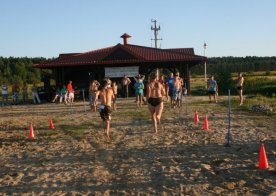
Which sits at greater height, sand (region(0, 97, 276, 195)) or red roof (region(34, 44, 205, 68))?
red roof (region(34, 44, 205, 68))

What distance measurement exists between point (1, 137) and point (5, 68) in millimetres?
94085

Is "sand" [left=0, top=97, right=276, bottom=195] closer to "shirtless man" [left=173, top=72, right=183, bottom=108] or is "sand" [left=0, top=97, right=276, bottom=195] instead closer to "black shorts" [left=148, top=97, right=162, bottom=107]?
"black shorts" [left=148, top=97, right=162, bottom=107]

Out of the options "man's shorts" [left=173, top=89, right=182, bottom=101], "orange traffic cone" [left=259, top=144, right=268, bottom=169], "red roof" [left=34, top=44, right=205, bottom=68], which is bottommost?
"orange traffic cone" [left=259, top=144, right=268, bottom=169]

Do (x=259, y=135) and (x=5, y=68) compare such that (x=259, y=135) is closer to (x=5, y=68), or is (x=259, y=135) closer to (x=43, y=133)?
(x=43, y=133)


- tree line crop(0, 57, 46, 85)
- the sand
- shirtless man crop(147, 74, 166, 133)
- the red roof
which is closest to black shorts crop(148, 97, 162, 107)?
shirtless man crop(147, 74, 166, 133)

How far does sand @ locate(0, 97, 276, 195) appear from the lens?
21.3 ft

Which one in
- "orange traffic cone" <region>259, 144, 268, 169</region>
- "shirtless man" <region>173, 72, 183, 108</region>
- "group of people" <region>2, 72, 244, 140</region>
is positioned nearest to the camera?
"orange traffic cone" <region>259, 144, 268, 169</region>

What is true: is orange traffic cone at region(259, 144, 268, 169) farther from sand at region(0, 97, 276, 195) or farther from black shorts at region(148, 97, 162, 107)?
black shorts at region(148, 97, 162, 107)

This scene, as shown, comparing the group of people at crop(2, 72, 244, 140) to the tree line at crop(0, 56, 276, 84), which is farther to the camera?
the tree line at crop(0, 56, 276, 84)

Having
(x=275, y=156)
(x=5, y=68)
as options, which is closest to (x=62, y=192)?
(x=275, y=156)

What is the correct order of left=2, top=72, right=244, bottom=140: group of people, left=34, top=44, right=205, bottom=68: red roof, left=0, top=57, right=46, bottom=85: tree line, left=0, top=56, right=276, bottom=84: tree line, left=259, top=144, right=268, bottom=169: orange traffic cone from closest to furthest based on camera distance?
left=259, top=144, right=268, bottom=169: orange traffic cone < left=2, top=72, right=244, bottom=140: group of people < left=34, top=44, right=205, bottom=68: red roof < left=0, top=57, right=46, bottom=85: tree line < left=0, top=56, right=276, bottom=84: tree line

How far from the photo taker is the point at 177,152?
29.2 feet

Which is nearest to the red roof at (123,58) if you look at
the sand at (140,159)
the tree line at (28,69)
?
the sand at (140,159)

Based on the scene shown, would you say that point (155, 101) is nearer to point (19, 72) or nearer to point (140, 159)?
point (140, 159)
